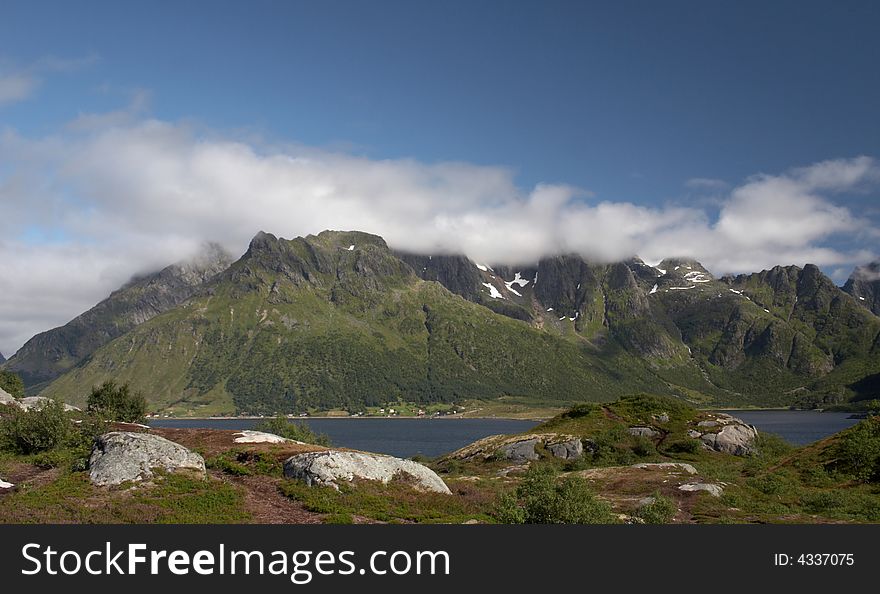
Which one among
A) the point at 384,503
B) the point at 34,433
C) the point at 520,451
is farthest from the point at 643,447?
the point at 34,433

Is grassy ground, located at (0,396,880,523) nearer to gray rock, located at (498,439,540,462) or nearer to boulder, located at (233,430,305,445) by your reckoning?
boulder, located at (233,430,305,445)

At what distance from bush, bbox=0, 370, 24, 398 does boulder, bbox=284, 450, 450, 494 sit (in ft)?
330

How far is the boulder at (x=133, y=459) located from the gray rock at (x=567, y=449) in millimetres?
81040

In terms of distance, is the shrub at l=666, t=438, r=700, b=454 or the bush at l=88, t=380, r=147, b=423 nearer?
the bush at l=88, t=380, r=147, b=423

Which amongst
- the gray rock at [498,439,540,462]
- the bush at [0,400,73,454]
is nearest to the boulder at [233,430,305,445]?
the bush at [0,400,73,454]

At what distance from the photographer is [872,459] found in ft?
210

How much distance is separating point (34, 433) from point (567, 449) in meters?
88.5

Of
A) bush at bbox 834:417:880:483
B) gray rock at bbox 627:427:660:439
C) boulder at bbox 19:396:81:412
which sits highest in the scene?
boulder at bbox 19:396:81:412

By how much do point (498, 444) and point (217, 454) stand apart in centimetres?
7708

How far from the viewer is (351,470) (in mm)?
45750

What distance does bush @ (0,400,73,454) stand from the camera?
173ft

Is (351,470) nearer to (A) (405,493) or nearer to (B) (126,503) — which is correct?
(A) (405,493)
